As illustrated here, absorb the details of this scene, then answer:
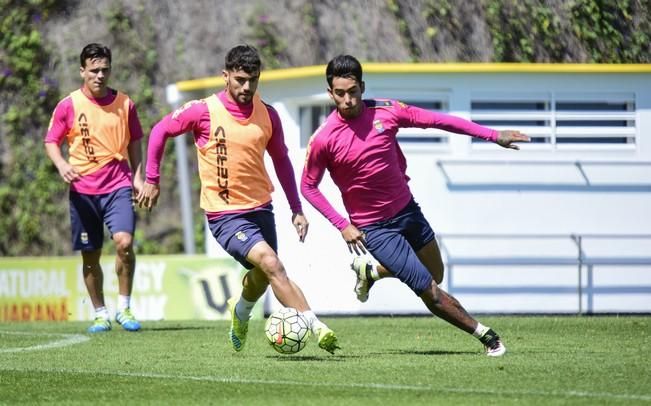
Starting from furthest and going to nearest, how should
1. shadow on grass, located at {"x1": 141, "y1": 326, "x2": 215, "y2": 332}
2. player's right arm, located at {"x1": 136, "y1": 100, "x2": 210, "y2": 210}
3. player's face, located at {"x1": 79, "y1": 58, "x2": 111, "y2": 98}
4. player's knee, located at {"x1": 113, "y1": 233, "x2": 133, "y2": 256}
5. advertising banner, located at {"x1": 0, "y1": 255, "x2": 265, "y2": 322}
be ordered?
advertising banner, located at {"x1": 0, "y1": 255, "x2": 265, "y2": 322} → shadow on grass, located at {"x1": 141, "y1": 326, "x2": 215, "y2": 332} → player's face, located at {"x1": 79, "y1": 58, "x2": 111, "y2": 98} → player's knee, located at {"x1": 113, "y1": 233, "x2": 133, "y2": 256} → player's right arm, located at {"x1": 136, "y1": 100, "x2": 210, "y2": 210}

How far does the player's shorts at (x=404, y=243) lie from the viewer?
10.3 meters

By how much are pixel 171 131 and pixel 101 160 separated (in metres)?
3.28

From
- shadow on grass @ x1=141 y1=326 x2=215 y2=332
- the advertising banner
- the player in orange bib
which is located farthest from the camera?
the advertising banner

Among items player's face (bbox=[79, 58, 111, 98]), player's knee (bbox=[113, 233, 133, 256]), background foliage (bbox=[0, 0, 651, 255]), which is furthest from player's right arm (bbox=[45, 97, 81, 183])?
background foliage (bbox=[0, 0, 651, 255])

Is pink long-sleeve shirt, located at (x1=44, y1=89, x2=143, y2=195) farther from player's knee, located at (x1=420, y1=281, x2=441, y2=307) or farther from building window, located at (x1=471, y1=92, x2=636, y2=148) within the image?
building window, located at (x1=471, y1=92, x2=636, y2=148)

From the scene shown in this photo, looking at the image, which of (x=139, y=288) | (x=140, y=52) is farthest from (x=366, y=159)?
(x=140, y=52)

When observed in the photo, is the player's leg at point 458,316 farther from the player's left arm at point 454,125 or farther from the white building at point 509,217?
the white building at point 509,217

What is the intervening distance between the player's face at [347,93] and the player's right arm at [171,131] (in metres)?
0.97

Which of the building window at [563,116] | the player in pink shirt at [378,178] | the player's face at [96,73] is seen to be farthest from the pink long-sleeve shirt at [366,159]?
the building window at [563,116]

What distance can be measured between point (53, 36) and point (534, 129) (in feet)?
30.7

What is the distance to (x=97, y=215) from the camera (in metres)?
13.9

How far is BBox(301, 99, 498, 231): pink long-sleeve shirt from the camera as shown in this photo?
1048 cm

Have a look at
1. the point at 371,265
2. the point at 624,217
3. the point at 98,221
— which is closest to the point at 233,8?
the point at 624,217

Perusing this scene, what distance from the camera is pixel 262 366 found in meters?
9.84
